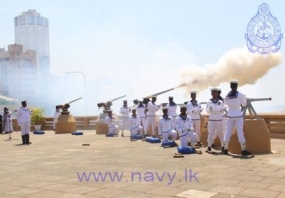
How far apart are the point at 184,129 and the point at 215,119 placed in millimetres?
1020

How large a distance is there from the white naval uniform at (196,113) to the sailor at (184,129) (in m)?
1.62

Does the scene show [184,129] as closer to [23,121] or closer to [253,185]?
[253,185]

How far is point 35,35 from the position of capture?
3654 inches

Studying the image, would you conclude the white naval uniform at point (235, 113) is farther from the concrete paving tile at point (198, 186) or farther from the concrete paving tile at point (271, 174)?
the concrete paving tile at point (198, 186)

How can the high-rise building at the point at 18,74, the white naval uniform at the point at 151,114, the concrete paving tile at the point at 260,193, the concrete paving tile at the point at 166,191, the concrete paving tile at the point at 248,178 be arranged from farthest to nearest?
1. the high-rise building at the point at 18,74
2. the white naval uniform at the point at 151,114
3. the concrete paving tile at the point at 248,178
4. the concrete paving tile at the point at 166,191
5. the concrete paving tile at the point at 260,193

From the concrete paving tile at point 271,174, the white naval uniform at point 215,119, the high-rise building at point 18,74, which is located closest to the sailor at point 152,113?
the white naval uniform at point 215,119

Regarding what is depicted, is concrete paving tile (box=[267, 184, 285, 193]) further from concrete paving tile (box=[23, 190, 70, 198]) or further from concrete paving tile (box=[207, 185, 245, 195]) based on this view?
concrete paving tile (box=[23, 190, 70, 198])

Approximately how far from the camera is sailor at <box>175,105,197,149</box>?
38.1ft

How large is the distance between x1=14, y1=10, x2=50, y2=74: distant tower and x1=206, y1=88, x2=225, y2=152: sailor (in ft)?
251

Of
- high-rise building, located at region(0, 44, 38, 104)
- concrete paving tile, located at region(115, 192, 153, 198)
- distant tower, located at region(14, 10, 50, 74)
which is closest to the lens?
concrete paving tile, located at region(115, 192, 153, 198)

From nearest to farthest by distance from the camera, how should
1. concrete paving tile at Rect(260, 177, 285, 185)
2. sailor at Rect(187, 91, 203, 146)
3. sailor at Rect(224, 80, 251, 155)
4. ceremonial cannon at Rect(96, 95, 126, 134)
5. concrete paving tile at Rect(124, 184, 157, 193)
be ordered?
concrete paving tile at Rect(124, 184, 157, 193), concrete paving tile at Rect(260, 177, 285, 185), sailor at Rect(224, 80, 251, 155), sailor at Rect(187, 91, 203, 146), ceremonial cannon at Rect(96, 95, 126, 134)

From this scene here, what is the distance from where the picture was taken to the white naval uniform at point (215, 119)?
11.7m

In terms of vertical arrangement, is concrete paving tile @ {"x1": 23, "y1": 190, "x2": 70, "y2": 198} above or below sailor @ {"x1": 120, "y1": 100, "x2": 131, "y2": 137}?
below

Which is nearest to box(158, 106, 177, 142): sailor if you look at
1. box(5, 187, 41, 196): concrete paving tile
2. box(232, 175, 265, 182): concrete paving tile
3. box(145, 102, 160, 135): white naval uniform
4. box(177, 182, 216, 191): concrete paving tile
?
box(145, 102, 160, 135): white naval uniform
